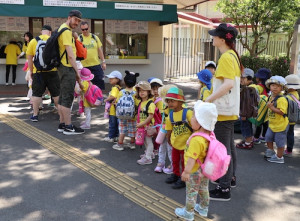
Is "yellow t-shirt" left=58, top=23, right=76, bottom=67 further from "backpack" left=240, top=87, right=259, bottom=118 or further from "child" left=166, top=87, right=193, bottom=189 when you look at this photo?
"backpack" left=240, top=87, right=259, bottom=118

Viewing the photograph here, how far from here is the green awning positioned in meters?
10.9

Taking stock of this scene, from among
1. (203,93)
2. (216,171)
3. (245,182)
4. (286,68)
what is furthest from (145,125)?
(286,68)

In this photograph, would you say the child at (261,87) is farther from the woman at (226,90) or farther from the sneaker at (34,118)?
the sneaker at (34,118)

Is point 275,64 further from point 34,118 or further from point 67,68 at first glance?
point 34,118

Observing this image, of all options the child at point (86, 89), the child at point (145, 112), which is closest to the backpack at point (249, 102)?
the child at point (145, 112)

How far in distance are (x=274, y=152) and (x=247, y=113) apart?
717 mm

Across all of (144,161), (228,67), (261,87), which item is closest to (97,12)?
(261,87)

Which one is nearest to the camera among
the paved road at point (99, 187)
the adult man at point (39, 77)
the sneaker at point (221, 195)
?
the paved road at point (99, 187)

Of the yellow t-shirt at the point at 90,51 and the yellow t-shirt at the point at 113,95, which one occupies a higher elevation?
the yellow t-shirt at the point at 90,51

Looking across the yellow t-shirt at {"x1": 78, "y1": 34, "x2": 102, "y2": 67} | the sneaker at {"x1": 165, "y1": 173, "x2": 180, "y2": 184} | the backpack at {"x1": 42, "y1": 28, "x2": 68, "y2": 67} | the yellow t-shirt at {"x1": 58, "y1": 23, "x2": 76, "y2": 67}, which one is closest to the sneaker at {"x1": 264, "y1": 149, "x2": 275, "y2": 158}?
the sneaker at {"x1": 165, "y1": 173, "x2": 180, "y2": 184}

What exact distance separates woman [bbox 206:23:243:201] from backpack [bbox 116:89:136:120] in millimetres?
1655

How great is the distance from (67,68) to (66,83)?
26 cm

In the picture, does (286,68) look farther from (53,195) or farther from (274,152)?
(53,195)

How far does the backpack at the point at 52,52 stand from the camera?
589 centimetres
